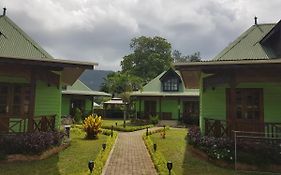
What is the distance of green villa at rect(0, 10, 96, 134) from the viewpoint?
11641 mm

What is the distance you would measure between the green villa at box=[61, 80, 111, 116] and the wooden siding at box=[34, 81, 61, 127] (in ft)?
49.4

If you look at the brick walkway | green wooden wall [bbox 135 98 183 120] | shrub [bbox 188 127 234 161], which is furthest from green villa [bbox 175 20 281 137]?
green wooden wall [bbox 135 98 183 120]

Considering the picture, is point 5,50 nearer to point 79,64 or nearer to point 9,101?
point 9,101

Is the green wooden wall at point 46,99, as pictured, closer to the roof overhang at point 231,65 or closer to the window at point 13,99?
the window at point 13,99

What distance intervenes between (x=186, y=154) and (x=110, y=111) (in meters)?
27.9

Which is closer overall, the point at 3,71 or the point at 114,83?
the point at 3,71

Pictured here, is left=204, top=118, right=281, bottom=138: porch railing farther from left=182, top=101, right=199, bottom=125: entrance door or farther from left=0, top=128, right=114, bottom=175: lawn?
left=182, top=101, right=199, bottom=125: entrance door

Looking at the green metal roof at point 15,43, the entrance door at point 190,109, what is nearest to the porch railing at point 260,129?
the green metal roof at point 15,43

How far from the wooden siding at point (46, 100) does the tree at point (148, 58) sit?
3731 cm

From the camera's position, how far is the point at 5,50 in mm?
13227

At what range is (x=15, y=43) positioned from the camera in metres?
14.2

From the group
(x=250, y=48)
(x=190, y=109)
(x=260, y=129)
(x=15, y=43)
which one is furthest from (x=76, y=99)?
(x=260, y=129)

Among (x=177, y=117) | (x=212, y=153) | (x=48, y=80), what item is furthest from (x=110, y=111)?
(x=212, y=153)

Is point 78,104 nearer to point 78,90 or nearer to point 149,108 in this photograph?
point 78,90
